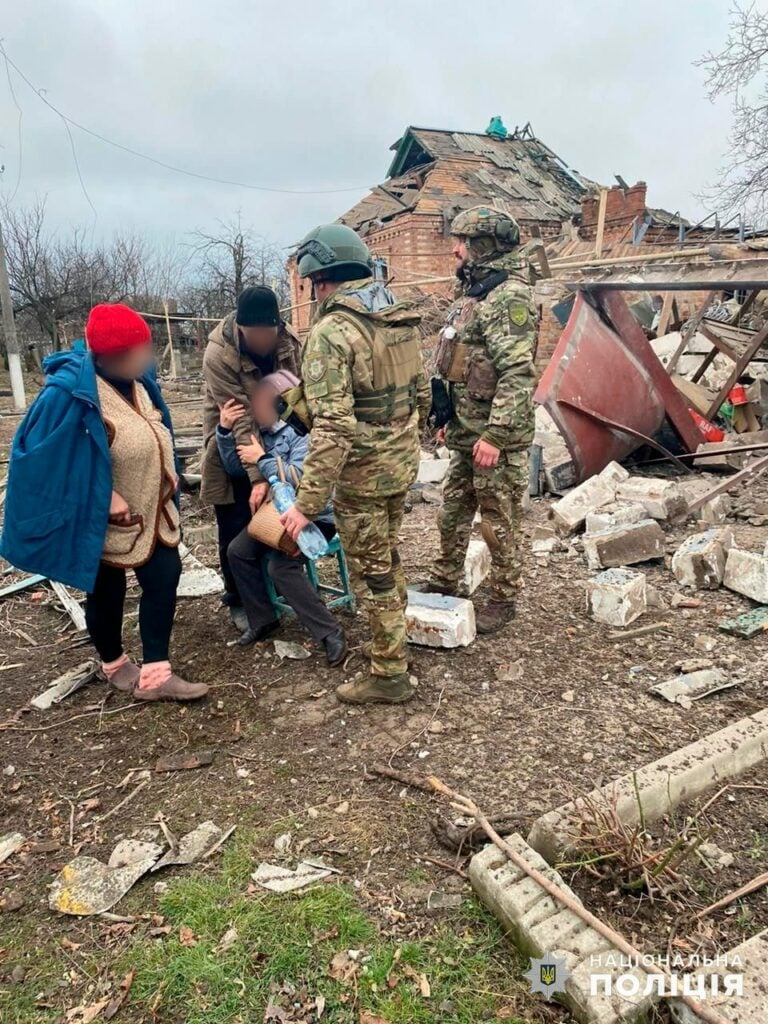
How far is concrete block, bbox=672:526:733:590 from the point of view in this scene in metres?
3.78

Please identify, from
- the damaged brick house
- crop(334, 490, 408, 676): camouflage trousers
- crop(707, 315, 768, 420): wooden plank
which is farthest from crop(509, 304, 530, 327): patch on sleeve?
the damaged brick house

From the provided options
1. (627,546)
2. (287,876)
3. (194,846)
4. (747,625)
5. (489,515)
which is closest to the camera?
(287,876)

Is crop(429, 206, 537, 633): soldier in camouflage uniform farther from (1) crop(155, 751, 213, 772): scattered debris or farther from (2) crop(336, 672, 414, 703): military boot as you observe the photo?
(1) crop(155, 751, 213, 772): scattered debris

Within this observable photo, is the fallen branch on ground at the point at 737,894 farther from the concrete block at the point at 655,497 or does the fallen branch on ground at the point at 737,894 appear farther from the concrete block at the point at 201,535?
the concrete block at the point at 201,535

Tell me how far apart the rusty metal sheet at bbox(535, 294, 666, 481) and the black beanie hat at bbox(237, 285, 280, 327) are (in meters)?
2.77

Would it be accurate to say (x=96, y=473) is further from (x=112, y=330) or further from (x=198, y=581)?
(x=198, y=581)

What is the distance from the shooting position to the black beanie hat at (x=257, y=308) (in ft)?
9.70

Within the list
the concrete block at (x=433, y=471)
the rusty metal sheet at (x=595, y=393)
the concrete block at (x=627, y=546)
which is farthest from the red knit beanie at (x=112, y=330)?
the concrete block at (x=433, y=471)

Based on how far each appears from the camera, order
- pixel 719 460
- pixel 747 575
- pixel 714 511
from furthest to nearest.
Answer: pixel 719 460 < pixel 714 511 < pixel 747 575

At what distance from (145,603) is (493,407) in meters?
1.83

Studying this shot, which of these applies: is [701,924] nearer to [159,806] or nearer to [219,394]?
[159,806]

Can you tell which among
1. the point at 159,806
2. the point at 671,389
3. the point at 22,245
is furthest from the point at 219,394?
the point at 22,245

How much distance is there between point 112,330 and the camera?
2.49m

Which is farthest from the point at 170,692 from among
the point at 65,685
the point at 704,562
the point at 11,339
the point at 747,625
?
the point at 11,339
